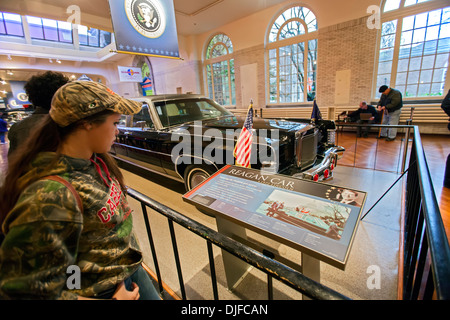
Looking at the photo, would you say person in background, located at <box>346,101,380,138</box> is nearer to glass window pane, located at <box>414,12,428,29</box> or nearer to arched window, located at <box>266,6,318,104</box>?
arched window, located at <box>266,6,318,104</box>

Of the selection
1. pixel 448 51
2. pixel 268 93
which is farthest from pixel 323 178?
pixel 268 93

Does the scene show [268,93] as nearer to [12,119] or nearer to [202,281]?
[202,281]

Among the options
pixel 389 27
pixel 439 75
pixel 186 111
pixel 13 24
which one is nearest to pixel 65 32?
pixel 13 24

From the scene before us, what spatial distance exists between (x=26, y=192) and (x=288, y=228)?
1.12 metres

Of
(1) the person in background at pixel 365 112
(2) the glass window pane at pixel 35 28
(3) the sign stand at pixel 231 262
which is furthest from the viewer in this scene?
(2) the glass window pane at pixel 35 28

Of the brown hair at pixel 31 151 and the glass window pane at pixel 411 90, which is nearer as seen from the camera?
the brown hair at pixel 31 151

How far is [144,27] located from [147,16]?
264 mm

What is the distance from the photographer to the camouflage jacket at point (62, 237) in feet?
1.99

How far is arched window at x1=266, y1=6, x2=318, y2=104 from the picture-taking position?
8977mm

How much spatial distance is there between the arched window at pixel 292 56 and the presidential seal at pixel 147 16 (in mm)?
6524

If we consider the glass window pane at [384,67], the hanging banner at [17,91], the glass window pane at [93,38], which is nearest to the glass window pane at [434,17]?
the glass window pane at [384,67]

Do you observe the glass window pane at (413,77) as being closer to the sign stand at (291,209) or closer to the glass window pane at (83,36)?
the sign stand at (291,209)

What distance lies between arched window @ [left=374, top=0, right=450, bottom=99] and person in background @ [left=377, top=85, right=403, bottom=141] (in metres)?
1.48

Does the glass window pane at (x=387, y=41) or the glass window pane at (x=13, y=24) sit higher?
the glass window pane at (x=13, y=24)
